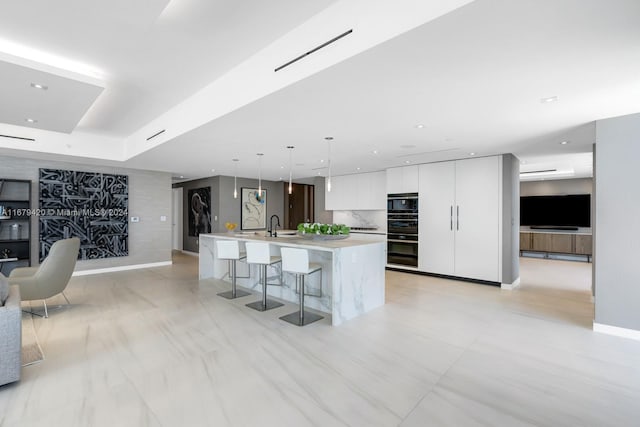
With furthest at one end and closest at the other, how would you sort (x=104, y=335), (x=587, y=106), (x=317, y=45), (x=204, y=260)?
(x=204, y=260) < (x=104, y=335) < (x=587, y=106) < (x=317, y=45)

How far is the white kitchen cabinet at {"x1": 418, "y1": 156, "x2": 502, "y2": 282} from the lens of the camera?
570 centimetres

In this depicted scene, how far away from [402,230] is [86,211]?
6.99m

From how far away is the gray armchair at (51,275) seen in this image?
3.85 metres

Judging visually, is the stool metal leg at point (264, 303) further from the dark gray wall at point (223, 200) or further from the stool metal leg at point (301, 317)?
the dark gray wall at point (223, 200)

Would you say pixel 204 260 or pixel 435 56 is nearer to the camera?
pixel 435 56

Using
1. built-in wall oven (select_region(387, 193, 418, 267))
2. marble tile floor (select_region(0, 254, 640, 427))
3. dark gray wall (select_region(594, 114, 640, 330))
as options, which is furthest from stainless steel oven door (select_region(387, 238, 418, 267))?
dark gray wall (select_region(594, 114, 640, 330))

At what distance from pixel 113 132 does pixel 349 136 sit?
4.43m

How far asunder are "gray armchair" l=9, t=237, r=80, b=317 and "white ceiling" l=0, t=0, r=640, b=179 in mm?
1969

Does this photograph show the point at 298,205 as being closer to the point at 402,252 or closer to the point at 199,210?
the point at 199,210

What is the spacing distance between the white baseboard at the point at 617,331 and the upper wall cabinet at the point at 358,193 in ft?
15.5

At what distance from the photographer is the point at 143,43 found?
2.72 meters

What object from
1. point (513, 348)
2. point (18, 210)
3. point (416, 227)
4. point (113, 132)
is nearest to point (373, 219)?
point (416, 227)

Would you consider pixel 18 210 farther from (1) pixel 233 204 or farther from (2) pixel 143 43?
(2) pixel 143 43

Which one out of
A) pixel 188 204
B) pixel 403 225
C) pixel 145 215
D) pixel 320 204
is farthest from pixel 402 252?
pixel 188 204
